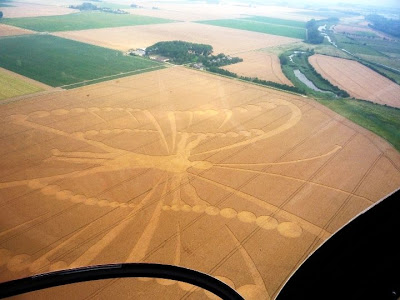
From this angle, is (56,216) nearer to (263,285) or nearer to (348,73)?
(263,285)

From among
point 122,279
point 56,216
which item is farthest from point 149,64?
point 122,279

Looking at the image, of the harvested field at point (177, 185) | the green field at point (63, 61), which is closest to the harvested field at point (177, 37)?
the green field at point (63, 61)

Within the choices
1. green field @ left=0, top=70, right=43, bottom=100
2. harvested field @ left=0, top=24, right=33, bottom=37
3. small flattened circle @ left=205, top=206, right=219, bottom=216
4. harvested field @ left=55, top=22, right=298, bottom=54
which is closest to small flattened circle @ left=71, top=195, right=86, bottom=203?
small flattened circle @ left=205, top=206, right=219, bottom=216

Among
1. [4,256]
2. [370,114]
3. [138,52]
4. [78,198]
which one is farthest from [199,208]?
[138,52]

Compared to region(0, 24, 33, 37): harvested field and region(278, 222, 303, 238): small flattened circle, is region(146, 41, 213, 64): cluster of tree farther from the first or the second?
region(278, 222, 303, 238): small flattened circle

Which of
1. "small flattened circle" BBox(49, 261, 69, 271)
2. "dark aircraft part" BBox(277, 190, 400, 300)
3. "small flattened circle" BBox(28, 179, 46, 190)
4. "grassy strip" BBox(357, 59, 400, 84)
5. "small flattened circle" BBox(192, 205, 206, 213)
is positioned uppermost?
"dark aircraft part" BBox(277, 190, 400, 300)
